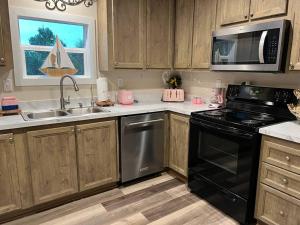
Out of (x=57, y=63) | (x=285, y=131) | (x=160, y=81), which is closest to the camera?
(x=285, y=131)

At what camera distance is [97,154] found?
2350mm

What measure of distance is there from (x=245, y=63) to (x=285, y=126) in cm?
68

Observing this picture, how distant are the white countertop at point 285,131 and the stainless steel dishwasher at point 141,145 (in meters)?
1.21

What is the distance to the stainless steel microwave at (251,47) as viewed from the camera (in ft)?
6.03

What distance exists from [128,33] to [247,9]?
1.29 metres

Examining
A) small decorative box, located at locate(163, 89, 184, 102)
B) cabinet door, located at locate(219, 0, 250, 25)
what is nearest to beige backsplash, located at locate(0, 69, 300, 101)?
small decorative box, located at locate(163, 89, 184, 102)

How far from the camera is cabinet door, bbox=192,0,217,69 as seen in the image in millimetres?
2473

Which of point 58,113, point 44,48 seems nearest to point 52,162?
point 58,113

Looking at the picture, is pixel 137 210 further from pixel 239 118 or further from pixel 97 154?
pixel 239 118

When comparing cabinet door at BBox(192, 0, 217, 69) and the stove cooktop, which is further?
cabinet door at BBox(192, 0, 217, 69)

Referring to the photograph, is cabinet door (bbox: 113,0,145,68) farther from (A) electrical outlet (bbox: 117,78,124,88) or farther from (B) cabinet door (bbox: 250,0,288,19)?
(B) cabinet door (bbox: 250,0,288,19)

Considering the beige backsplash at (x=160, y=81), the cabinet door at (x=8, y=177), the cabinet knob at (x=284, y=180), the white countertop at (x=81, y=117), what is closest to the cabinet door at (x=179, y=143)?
the white countertop at (x=81, y=117)

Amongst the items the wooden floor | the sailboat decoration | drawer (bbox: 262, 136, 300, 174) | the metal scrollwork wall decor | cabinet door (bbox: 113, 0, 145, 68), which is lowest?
the wooden floor

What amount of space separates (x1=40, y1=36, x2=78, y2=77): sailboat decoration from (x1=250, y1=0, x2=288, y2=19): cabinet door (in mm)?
2014
